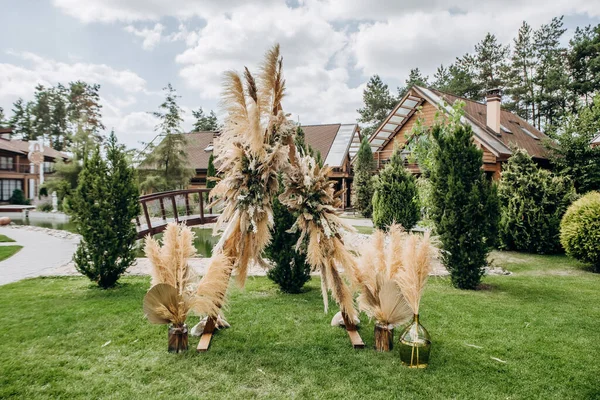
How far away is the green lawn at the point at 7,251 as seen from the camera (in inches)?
367

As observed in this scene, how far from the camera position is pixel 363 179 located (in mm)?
21656

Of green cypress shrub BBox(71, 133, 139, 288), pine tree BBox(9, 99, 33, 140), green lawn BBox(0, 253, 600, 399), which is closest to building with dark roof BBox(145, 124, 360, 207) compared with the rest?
green cypress shrub BBox(71, 133, 139, 288)

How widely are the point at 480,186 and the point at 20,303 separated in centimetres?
725

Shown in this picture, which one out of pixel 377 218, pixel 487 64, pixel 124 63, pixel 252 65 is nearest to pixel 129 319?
pixel 252 65

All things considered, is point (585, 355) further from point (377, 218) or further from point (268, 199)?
point (377, 218)

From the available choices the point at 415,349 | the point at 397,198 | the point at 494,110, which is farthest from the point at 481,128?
the point at 415,349

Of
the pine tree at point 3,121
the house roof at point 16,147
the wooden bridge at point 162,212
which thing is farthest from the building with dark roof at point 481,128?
the pine tree at point 3,121

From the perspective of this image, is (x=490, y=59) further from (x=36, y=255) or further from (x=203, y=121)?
(x=36, y=255)

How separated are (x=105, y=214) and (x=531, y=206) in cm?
1029

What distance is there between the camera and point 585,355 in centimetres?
346

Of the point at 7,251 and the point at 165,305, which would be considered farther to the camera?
the point at 7,251

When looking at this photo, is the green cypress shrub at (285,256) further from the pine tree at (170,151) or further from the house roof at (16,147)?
the house roof at (16,147)

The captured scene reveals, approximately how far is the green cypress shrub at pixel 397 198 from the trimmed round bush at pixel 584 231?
4.94 m

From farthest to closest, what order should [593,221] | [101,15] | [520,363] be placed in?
[593,221]
[101,15]
[520,363]
